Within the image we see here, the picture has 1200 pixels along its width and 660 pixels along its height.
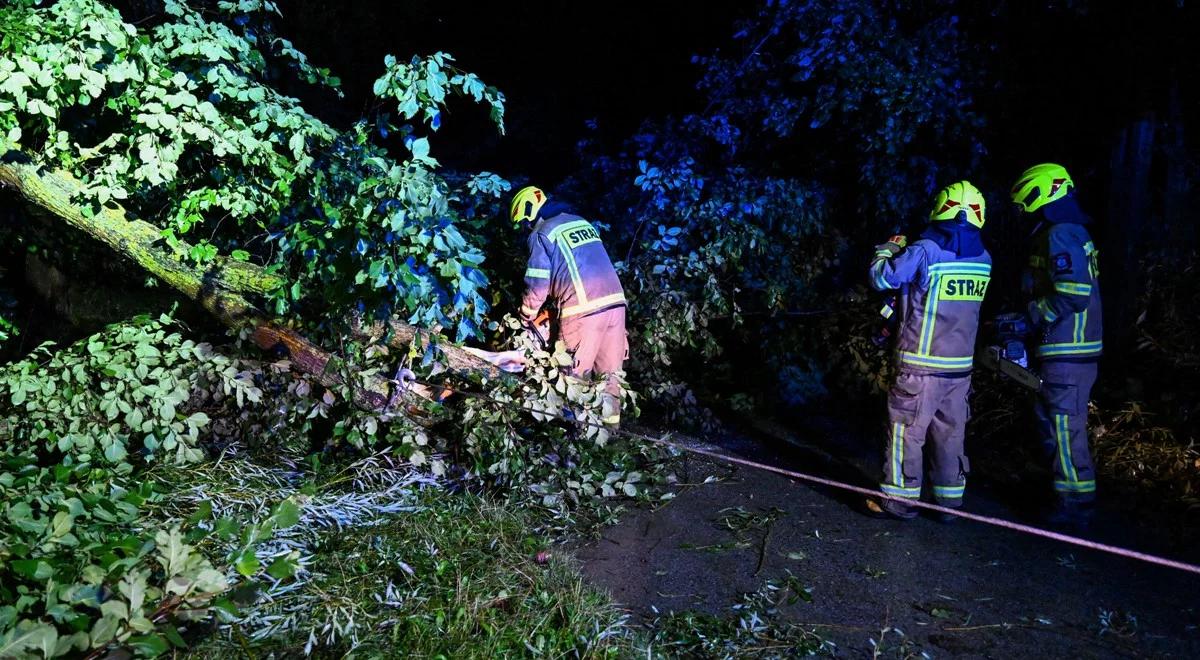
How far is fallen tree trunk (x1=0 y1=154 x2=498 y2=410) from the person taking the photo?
459cm

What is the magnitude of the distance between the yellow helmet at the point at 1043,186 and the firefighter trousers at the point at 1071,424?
892 millimetres

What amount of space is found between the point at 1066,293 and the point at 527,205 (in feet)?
10.1

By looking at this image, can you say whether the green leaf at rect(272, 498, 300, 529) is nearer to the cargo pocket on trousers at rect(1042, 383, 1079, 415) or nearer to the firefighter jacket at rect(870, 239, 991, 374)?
the firefighter jacket at rect(870, 239, 991, 374)

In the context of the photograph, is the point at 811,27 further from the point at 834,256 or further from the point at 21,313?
the point at 21,313

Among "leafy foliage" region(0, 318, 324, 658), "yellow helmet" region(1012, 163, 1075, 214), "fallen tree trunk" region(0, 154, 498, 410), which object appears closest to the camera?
"leafy foliage" region(0, 318, 324, 658)

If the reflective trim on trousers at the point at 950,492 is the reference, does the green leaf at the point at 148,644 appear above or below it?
below

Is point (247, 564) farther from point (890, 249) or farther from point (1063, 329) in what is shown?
point (1063, 329)

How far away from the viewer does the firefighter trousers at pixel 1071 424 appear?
4262 millimetres

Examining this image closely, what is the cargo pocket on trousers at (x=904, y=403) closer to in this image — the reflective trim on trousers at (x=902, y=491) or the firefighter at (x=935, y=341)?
the firefighter at (x=935, y=341)

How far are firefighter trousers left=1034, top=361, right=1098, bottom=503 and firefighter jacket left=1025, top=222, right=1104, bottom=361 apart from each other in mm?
84

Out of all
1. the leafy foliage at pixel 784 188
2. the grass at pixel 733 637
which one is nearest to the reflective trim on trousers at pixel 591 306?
the leafy foliage at pixel 784 188

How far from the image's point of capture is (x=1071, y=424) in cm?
426

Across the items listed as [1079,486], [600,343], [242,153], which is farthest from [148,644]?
[1079,486]

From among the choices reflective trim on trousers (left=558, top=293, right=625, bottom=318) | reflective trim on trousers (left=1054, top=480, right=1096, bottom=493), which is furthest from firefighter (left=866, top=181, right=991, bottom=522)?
reflective trim on trousers (left=558, top=293, right=625, bottom=318)
